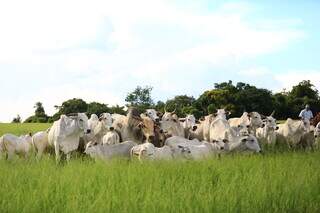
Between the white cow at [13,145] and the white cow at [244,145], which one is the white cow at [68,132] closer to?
the white cow at [13,145]

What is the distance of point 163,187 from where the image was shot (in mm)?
8508

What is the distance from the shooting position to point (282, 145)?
18516 millimetres

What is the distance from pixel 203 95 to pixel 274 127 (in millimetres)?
22032

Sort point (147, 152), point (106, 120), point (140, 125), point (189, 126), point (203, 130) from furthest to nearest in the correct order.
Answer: point (189, 126), point (203, 130), point (106, 120), point (140, 125), point (147, 152)

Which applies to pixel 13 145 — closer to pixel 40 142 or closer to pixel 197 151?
pixel 40 142

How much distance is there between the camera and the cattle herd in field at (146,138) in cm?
1274

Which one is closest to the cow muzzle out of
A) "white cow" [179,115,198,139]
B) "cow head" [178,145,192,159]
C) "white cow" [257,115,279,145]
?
"cow head" [178,145,192,159]

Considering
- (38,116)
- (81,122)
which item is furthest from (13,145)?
(38,116)

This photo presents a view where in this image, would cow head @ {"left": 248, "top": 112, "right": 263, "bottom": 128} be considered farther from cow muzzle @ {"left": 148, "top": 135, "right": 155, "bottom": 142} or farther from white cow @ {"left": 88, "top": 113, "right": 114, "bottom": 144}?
cow muzzle @ {"left": 148, "top": 135, "right": 155, "bottom": 142}

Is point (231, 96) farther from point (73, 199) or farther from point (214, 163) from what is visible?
point (73, 199)

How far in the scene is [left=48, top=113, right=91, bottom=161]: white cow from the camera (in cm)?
1411

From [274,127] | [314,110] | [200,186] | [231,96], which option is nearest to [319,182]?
[200,186]

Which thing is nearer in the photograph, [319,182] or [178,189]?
[178,189]

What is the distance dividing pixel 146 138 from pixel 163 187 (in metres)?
6.12
